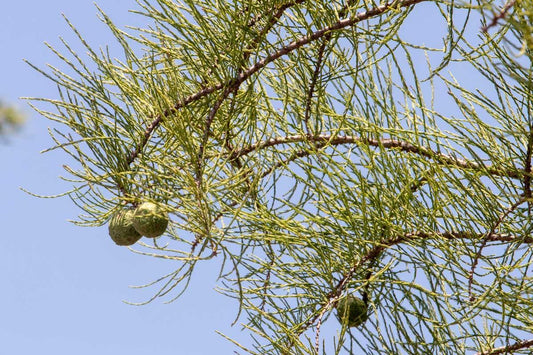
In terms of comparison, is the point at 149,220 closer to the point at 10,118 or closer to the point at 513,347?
the point at 513,347

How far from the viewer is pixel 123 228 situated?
134 centimetres

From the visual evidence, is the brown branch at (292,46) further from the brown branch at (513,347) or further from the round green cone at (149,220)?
the brown branch at (513,347)

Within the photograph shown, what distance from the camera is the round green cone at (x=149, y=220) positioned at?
1281 millimetres

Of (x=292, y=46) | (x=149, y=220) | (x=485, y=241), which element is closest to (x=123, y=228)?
(x=149, y=220)

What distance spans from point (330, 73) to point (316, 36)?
0.58 feet

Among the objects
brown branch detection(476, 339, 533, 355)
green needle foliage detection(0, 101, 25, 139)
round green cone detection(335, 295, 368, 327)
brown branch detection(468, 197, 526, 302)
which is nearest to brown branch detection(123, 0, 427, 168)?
brown branch detection(468, 197, 526, 302)

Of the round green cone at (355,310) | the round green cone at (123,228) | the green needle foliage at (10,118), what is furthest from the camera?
the green needle foliage at (10,118)

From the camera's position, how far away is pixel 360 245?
141 centimetres

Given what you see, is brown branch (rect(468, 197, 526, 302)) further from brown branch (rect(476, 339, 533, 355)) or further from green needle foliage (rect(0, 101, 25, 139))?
green needle foliage (rect(0, 101, 25, 139))

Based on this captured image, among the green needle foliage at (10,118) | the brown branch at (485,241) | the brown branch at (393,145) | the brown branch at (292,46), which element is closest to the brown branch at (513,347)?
the brown branch at (485,241)

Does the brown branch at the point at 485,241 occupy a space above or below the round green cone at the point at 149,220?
below

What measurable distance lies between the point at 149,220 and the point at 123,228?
0.08 meters

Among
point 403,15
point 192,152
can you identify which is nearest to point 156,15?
point 192,152

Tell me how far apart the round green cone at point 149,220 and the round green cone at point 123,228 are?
4 centimetres
